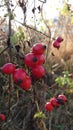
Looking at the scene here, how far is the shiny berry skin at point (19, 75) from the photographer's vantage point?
2.27m

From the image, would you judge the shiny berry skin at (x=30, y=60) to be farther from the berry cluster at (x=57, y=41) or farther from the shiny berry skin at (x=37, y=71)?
the berry cluster at (x=57, y=41)

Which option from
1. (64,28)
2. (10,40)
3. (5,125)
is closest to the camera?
(10,40)

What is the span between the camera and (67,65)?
6141 mm

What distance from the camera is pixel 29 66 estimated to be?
2338 millimetres

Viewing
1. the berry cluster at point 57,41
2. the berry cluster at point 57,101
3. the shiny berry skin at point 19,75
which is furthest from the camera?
the berry cluster at point 57,41

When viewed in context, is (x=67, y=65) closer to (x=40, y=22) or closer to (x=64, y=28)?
(x=40, y=22)

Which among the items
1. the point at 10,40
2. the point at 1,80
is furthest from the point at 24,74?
the point at 1,80

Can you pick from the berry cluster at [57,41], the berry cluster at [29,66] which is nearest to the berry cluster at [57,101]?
the berry cluster at [57,41]

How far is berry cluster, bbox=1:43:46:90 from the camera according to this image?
228 centimetres

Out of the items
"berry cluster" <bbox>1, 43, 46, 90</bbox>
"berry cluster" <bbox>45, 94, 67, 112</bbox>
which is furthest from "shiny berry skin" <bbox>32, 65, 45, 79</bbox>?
"berry cluster" <bbox>45, 94, 67, 112</bbox>

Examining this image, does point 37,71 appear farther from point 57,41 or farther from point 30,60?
point 57,41

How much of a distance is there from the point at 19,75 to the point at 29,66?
10cm

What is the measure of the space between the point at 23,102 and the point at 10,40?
2692 mm

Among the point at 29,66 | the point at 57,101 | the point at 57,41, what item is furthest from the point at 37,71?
the point at 57,41
